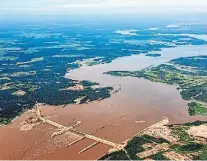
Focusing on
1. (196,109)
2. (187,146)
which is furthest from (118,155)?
(196,109)

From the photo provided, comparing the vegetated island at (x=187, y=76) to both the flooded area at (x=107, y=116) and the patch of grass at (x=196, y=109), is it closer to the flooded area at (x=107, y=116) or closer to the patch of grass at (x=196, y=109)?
the patch of grass at (x=196, y=109)

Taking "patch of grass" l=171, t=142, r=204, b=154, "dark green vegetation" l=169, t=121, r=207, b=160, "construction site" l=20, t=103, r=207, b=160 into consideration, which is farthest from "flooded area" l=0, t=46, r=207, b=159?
"patch of grass" l=171, t=142, r=204, b=154

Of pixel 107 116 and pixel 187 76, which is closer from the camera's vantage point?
pixel 107 116

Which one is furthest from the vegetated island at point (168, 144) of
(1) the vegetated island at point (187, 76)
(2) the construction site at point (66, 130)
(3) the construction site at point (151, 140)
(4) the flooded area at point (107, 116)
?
(1) the vegetated island at point (187, 76)

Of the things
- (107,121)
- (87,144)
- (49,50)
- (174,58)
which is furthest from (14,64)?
(87,144)

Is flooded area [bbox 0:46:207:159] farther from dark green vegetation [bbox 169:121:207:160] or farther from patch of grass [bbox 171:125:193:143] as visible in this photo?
dark green vegetation [bbox 169:121:207:160]

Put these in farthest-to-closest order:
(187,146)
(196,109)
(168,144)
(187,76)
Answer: (187,76) < (196,109) < (168,144) < (187,146)

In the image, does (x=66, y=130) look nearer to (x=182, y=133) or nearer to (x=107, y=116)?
(x=107, y=116)
